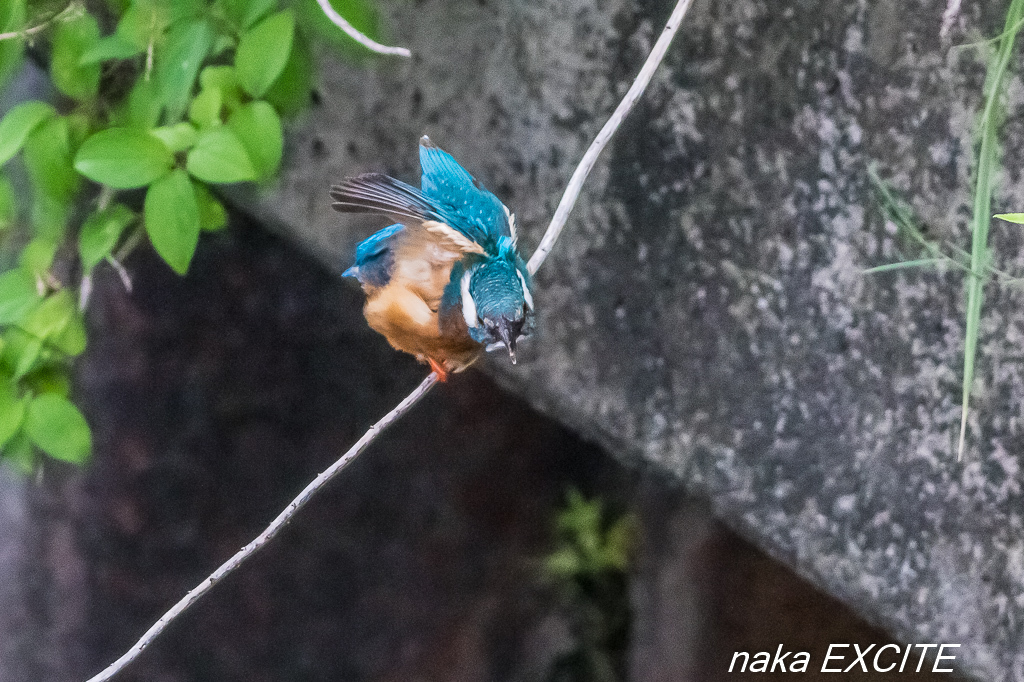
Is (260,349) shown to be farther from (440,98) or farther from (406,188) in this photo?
(406,188)

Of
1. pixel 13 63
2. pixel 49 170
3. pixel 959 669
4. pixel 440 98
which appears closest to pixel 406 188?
pixel 440 98

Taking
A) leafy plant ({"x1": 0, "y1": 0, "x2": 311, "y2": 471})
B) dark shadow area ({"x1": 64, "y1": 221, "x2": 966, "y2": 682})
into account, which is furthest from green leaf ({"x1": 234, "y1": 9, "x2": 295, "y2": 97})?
dark shadow area ({"x1": 64, "y1": 221, "x2": 966, "y2": 682})

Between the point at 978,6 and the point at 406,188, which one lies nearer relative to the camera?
the point at 406,188

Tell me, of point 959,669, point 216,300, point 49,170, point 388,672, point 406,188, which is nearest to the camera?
point 406,188

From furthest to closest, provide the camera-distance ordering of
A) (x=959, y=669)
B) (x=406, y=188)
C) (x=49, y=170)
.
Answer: (x=959, y=669), (x=49, y=170), (x=406, y=188)

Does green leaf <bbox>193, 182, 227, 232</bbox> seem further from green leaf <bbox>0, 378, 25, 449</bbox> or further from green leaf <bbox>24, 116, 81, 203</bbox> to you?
green leaf <bbox>0, 378, 25, 449</bbox>

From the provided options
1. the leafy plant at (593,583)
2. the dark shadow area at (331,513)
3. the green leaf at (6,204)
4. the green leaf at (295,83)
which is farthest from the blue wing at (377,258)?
the leafy plant at (593,583)

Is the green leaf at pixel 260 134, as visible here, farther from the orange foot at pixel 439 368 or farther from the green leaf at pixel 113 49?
the orange foot at pixel 439 368
